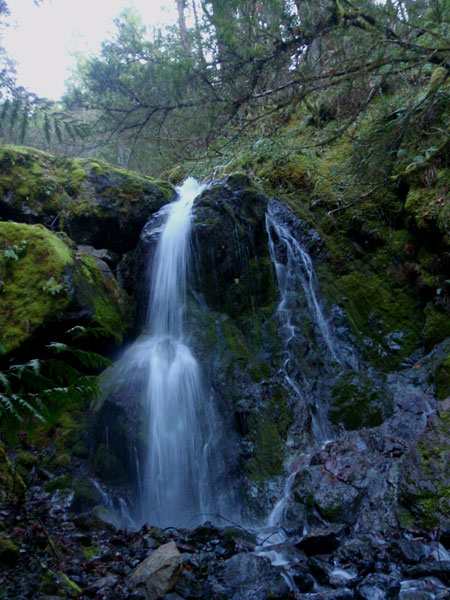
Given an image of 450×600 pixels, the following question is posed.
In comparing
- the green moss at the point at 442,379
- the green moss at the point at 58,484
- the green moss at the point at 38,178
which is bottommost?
the green moss at the point at 58,484

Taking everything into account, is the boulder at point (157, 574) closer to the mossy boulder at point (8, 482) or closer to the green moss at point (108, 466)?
the mossy boulder at point (8, 482)

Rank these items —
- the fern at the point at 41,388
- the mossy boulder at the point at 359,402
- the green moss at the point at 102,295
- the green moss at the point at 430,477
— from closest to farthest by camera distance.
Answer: the fern at the point at 41,388 < the green moss at the point at 430,477 < the mossy boulder at the point at 359,402 < the green moss at the point at 102,295

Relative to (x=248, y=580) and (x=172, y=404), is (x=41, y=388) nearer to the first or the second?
(x=248, y=580)

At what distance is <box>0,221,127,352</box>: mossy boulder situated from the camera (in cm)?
632

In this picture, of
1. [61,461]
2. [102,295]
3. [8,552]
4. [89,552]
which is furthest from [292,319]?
[8,552]

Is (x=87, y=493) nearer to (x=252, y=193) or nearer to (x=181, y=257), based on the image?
(x=181, y=257)

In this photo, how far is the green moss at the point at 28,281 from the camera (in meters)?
6.25

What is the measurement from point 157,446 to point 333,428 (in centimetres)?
296

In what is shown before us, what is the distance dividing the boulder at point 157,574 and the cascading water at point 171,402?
188 centimetres

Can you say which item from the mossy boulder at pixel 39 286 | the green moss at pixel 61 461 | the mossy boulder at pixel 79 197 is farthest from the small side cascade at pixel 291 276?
the green moss at pixel 61 461

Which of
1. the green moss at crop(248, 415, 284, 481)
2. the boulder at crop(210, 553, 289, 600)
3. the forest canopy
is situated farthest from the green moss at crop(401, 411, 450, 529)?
the forest canopy

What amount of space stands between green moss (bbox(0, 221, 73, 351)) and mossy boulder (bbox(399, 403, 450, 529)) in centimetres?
589

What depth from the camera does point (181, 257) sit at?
28.0 feet

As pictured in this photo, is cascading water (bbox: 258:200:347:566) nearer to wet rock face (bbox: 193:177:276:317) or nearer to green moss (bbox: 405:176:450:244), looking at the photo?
wet rock face (bbox: 193:177:276:317)
